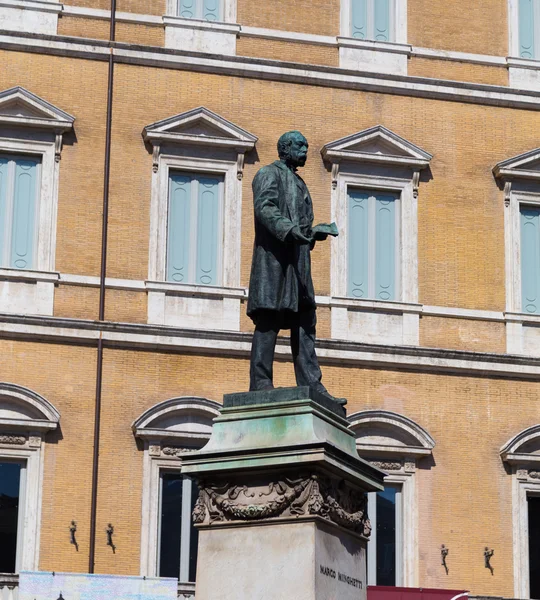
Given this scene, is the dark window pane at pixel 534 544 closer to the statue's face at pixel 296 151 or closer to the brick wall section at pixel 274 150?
the brick wall section at pixel 274 150

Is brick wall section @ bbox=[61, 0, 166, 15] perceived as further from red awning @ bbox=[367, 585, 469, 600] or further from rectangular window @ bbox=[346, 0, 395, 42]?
red awning @ bbox=[367, 585, 469, 600]

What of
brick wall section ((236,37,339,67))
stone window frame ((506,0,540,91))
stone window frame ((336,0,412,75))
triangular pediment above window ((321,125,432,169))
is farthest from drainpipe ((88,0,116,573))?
stone window frame ((506,0,540,91))

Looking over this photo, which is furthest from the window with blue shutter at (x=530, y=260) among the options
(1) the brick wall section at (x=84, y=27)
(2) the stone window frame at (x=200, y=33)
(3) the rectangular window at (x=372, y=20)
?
(1) the brick wall section at (x=84, y=27)

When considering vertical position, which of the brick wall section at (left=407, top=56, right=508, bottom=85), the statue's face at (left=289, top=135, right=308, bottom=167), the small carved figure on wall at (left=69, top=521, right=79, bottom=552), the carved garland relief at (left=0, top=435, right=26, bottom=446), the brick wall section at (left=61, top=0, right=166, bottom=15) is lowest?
the small carved figure on wall at (left=69, top=521, right=79, bottom=552)

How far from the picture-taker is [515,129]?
2866cm

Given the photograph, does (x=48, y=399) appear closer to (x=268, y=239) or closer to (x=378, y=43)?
(x=378, y=43)

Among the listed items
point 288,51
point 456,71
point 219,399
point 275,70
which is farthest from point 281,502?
point 456,71

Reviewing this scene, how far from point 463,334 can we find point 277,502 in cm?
1444

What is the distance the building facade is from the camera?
2580 centimetres

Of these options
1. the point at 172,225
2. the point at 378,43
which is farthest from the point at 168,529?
the point at 378,43

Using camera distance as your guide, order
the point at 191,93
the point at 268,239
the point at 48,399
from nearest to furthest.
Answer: the point at 268,239, the point at 48,399, the point at 191,93

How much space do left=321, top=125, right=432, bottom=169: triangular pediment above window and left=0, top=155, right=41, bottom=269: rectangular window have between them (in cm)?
440

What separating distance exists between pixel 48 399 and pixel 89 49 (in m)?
5.34

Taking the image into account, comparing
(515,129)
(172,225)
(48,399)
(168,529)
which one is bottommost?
(168,529)
